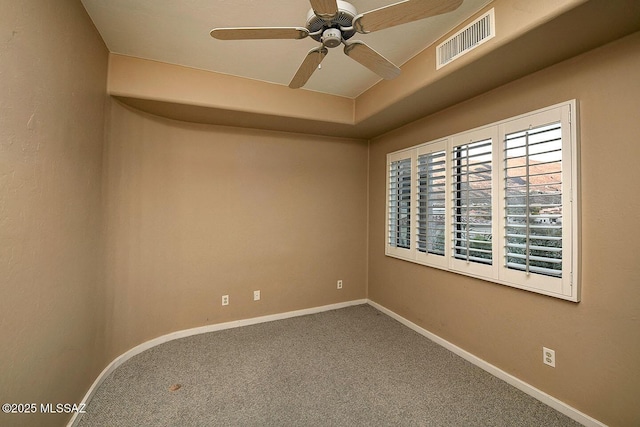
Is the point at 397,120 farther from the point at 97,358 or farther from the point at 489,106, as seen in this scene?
the point at 97,358

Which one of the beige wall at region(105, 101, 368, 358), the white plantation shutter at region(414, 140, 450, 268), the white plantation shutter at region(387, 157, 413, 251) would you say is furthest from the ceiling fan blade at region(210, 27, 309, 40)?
the white plantation shutter at region(387, 157, 413, 251)

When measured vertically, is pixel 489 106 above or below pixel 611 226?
above

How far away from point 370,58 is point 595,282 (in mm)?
1972

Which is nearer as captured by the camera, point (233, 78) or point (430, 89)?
point (430, 89)

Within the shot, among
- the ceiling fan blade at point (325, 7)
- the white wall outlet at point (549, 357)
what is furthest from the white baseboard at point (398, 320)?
the ceiling fan blade at point (325, 7)

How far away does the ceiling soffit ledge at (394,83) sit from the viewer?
4.91 ft

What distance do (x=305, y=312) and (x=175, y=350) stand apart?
152 centimetres

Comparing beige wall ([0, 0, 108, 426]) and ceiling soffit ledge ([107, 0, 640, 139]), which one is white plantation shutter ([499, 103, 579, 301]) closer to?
ceiling soffit ledge ([107, 0, 640, 139])

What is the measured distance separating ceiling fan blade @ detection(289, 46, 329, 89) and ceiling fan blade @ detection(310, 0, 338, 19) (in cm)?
23

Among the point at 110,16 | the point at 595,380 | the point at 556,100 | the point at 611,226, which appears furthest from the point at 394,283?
the point at 110,16

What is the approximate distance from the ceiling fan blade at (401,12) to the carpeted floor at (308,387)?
2309 millimetres

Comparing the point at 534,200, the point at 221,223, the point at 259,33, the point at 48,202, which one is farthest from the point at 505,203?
the point at 48,202

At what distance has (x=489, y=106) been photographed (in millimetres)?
2320

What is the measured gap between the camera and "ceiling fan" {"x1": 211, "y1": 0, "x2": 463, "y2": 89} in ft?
3.79
